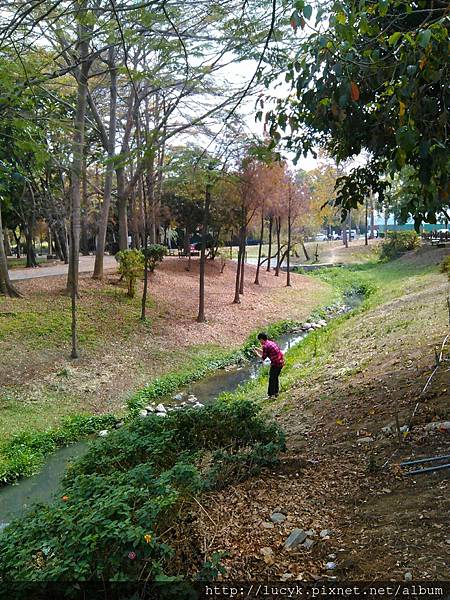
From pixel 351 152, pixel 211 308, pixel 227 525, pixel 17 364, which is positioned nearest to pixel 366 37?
pixel 351 152

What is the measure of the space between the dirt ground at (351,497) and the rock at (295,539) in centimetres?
5

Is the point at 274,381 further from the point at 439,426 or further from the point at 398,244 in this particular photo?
the point at 398,244

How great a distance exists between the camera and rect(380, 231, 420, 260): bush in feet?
122

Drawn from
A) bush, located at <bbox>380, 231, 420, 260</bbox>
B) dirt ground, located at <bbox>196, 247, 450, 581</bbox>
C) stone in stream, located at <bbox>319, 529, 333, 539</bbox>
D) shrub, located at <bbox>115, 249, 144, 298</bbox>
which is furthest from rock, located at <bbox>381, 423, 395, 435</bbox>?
bush, located at <bbox>380, 231, 420, 260</bbox>

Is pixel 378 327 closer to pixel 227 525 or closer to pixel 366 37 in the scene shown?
pixel 366 37

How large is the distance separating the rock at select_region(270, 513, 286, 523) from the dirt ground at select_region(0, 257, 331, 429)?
7424mm

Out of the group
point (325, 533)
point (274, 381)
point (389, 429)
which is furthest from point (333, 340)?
point (325, 533)

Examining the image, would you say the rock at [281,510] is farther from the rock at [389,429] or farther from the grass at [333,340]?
the grass at [333,340]

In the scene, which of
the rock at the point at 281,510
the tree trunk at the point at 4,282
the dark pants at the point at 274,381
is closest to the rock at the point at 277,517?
the rock at the point at 281,510

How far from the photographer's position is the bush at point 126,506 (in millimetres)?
2723

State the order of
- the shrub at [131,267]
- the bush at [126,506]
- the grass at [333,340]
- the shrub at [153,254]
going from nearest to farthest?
the bush at [126,506] < the grass at [333,340] < the shrub at [131,267] < the shrub at [153,254]

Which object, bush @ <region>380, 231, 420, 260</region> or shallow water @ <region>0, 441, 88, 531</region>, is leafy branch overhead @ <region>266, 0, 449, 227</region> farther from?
bush @ <region>380, 231, 420, 260</region>

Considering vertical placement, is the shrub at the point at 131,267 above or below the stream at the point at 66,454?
above

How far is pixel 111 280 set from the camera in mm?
19844
